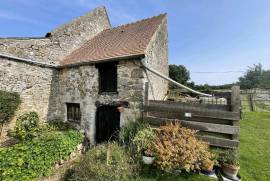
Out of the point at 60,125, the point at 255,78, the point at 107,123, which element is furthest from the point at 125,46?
the point at 255,78

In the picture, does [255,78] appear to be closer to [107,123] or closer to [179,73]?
[179,73]

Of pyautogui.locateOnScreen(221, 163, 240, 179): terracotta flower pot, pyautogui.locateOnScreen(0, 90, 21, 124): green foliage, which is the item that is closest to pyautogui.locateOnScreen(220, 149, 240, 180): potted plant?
pyautogui.locateOnScreen(221, 163, 240, 179): terracotta flower pot

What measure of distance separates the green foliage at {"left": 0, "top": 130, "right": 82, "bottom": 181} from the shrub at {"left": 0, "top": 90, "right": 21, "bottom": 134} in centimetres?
287

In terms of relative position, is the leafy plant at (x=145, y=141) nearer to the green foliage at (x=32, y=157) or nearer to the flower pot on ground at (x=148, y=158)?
the flower pot on ground at (x=148, y=158)

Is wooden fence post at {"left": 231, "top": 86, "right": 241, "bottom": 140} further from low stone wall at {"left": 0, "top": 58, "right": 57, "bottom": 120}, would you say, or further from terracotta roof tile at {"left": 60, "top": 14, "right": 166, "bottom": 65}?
low stone wall at {"left": 0, "top": 58, "right": 57, "bottom": 120}

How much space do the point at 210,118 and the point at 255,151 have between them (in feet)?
9.68

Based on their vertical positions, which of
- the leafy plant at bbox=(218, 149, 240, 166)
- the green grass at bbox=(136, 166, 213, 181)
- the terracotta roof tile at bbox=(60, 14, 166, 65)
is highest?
the terracotta roof tile at bbox=(60, 14, 166, 65)

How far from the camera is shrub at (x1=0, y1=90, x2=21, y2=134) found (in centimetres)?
676

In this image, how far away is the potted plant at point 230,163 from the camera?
405 centimetres

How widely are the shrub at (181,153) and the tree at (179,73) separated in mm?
21784

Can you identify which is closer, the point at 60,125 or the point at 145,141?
the point at 145,141

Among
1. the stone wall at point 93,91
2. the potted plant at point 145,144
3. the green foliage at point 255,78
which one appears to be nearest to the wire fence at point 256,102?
the stone wall at point 93,91

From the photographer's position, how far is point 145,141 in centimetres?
489

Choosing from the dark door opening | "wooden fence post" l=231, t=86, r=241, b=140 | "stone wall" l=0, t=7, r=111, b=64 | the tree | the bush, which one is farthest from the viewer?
the tree
